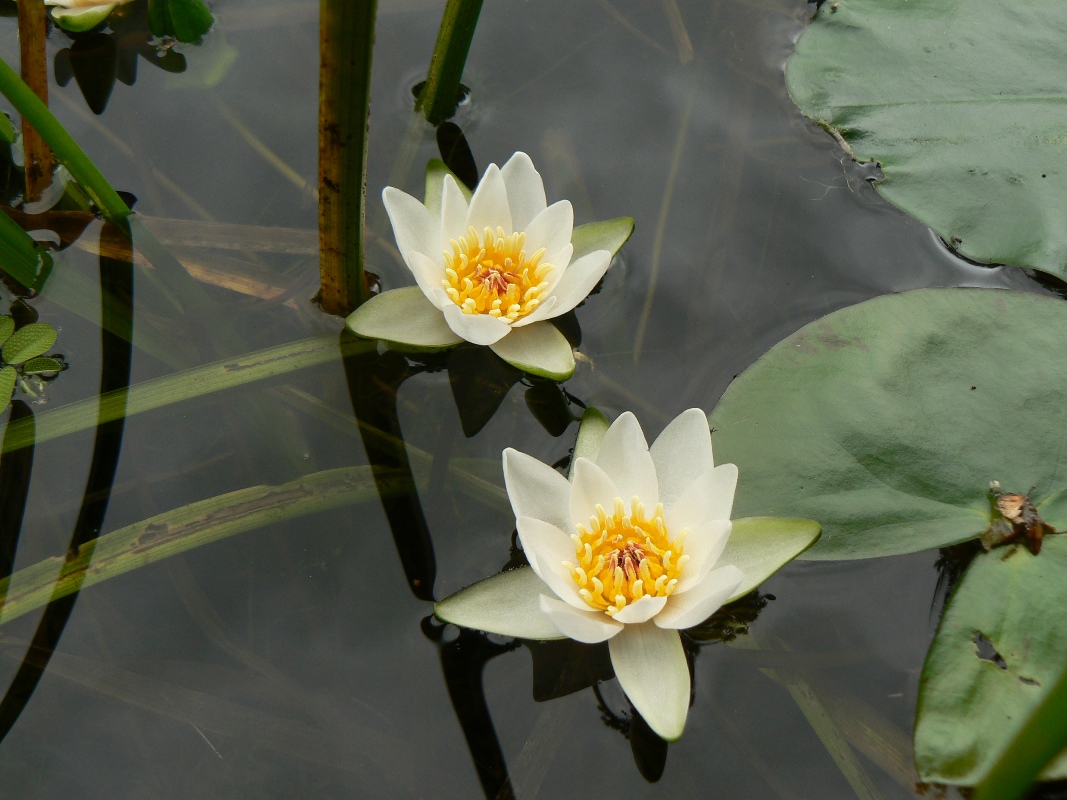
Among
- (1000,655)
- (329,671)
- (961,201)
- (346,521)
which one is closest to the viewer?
(1000,655)

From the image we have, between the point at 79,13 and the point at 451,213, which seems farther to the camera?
the point at 79,13

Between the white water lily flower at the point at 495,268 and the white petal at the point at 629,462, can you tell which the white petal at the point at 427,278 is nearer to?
the white water lily flower at the point at 495,268

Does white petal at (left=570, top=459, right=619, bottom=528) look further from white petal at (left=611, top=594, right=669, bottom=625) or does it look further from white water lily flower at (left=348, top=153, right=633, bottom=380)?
white water lily flower at (left=348, top=153, right=633, bottom=380)

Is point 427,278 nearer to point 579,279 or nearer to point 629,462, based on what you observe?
point 579,279

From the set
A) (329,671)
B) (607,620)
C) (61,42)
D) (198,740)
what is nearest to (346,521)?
(329,671)

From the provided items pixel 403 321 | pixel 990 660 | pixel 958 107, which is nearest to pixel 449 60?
pixel 403 321

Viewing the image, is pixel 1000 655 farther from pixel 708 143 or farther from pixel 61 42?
pixel 61 42
